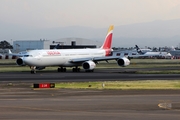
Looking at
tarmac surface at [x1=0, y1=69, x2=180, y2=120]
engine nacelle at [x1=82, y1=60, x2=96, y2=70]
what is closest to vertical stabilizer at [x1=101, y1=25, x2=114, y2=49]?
engine nacelle at [x1=82, y1=60, x2=96, y2=70]

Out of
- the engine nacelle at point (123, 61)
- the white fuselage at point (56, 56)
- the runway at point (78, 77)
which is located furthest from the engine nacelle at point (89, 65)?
the runway at point (78, 77)

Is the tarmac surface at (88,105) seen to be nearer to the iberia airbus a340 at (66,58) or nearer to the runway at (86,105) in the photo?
the runway at (86,105)

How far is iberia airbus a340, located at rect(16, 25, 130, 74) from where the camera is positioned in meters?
60.9

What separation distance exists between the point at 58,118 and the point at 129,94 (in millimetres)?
11855

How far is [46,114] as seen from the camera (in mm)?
20578

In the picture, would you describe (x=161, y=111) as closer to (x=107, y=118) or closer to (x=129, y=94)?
(x=107, y=118)

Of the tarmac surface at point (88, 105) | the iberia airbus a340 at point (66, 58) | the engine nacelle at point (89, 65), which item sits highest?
the iberia airbus a340 at point (66, 58)

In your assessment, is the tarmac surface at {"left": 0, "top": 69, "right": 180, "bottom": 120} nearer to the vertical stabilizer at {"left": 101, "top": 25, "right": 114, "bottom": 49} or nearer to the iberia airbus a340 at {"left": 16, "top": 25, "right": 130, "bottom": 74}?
the iberia airbus a340 at {"left": 16, "top": 25, "right": 130, "bottom": 74}

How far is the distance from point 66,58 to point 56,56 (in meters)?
1.98

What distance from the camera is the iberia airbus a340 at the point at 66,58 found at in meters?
60.9

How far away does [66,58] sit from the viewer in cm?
6500

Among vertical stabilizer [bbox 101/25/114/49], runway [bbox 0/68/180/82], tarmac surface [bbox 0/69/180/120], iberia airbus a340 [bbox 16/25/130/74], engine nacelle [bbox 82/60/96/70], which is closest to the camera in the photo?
tarmac surface [bbox 0/69/180/120]

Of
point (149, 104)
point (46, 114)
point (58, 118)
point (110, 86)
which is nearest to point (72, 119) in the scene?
point (58, 118)

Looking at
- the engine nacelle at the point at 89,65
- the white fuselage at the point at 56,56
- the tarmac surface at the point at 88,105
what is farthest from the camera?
the engine nacelle at the point at 89,65
